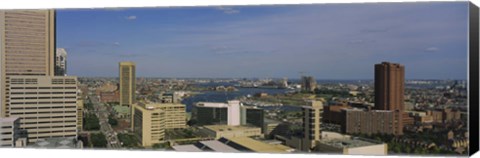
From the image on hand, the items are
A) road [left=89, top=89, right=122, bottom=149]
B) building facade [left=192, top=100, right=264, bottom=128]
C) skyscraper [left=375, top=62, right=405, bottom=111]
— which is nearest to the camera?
skyscraper [left=375, top=62, right=405, bottom=111]

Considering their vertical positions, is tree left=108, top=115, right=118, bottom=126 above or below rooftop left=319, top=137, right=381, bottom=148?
above

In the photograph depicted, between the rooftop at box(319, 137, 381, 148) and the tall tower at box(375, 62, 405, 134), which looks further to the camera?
the rooftop at box(319, 137, 381, 148)

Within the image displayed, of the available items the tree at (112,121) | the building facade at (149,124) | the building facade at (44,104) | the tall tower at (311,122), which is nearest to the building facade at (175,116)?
the building facade at (149,124)

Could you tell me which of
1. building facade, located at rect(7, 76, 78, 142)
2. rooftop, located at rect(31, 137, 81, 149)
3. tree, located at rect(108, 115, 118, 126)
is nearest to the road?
tree, located at rect(108, 115, 118, 126)

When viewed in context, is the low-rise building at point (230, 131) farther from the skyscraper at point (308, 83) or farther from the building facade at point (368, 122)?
the building facade at point (368, 122)

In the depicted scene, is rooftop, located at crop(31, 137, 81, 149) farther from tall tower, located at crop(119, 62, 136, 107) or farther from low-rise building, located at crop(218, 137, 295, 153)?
low-rise building, located at crop(218, 137, 295, 153)

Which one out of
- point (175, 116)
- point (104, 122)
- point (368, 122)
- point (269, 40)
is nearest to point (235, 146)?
point (175, 116)
